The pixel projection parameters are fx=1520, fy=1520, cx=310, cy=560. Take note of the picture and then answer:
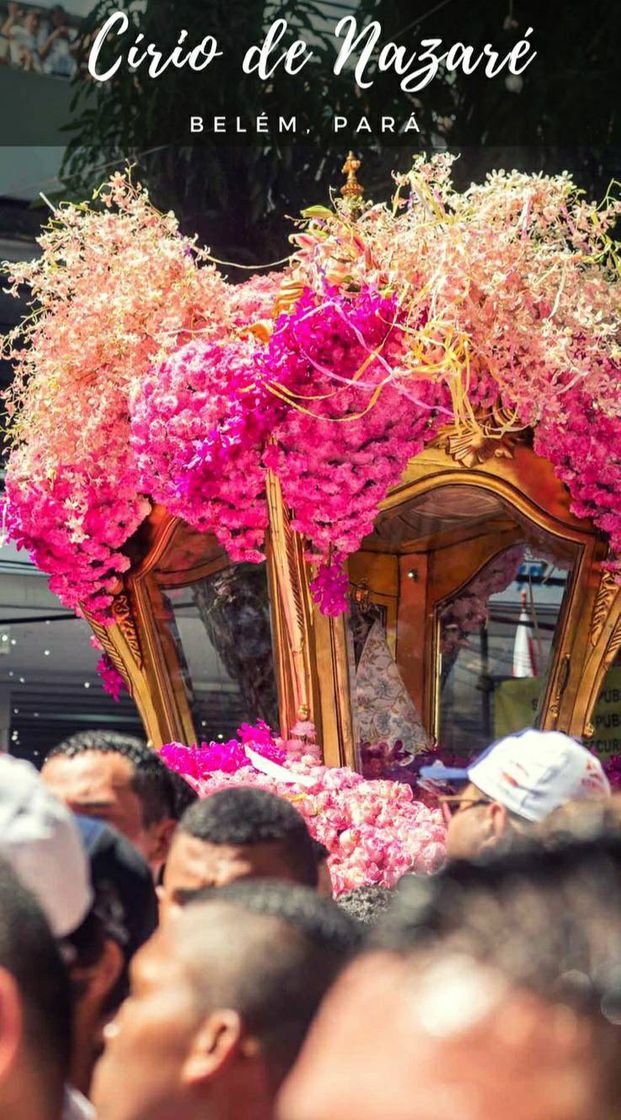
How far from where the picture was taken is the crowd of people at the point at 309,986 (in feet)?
2.36

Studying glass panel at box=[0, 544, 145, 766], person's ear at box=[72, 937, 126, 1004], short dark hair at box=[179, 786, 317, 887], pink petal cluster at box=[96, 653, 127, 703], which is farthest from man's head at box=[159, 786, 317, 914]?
glass panel at box=[0, 544, 145, 766]

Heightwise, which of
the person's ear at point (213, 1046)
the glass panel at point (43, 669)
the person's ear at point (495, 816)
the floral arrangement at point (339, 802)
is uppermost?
the person's ear at point (213, 1046)

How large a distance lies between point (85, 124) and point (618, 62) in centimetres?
178

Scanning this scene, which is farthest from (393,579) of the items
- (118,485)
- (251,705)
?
(118,485)

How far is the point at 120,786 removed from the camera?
1.54 meters

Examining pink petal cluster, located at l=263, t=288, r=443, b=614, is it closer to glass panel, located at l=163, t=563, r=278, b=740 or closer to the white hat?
glass panel, located at l=163, t=563, r=278, b=740

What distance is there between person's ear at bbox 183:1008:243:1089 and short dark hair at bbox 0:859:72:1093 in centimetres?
Result: 8

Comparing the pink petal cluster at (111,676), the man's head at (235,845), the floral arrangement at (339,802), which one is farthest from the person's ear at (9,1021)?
the pink petal cluster at (111,676)

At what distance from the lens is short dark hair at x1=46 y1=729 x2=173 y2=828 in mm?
1565

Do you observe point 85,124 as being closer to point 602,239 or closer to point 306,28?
point 306,28

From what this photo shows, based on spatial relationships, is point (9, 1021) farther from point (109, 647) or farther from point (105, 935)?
point (109, 647)

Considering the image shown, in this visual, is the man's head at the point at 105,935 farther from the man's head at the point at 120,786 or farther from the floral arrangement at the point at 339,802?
the floral arrangement at the point at 339,802

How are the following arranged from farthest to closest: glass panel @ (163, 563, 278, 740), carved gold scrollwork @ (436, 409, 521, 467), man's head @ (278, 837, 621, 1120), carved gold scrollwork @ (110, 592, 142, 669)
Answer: carved gold scrollwork @ (110, 592, 142, 669)
glass panel @ (163, 563, 278, 740)
carved gold scrollwork @ (436, 409, 521, 467)
man's head @ (278, 837, 621, 1120)
